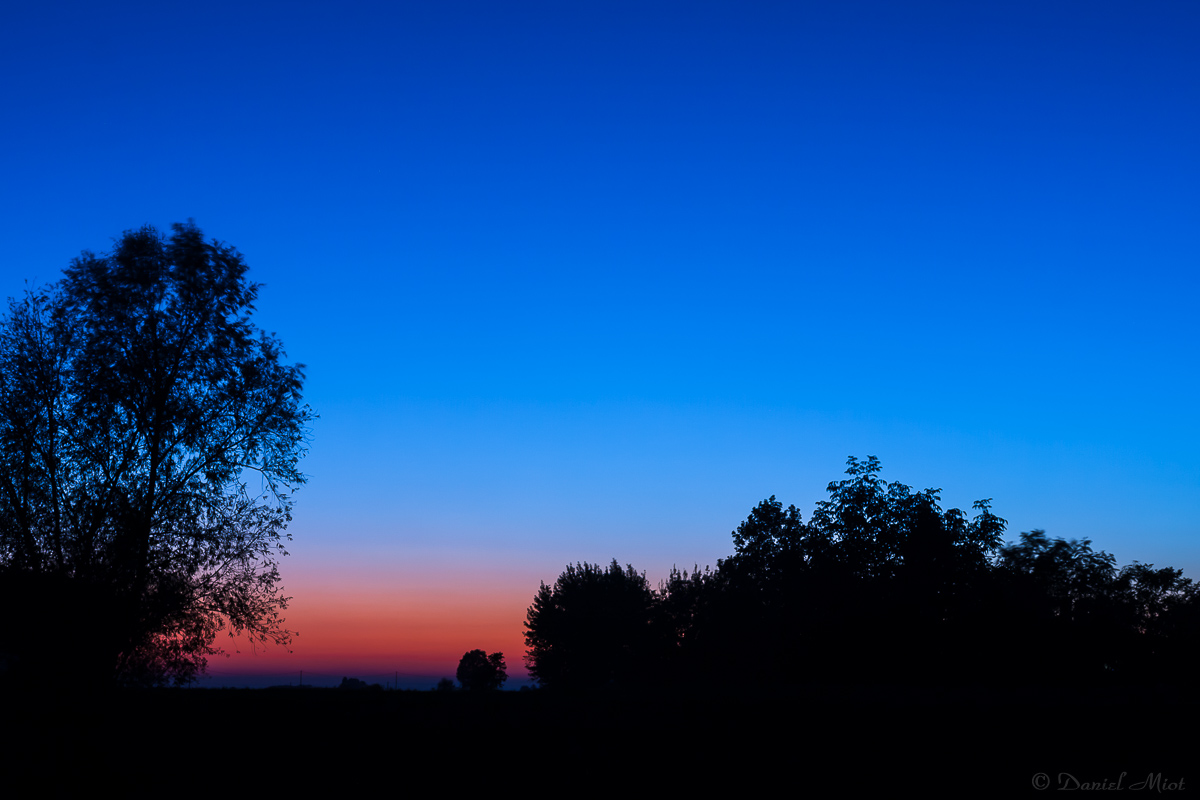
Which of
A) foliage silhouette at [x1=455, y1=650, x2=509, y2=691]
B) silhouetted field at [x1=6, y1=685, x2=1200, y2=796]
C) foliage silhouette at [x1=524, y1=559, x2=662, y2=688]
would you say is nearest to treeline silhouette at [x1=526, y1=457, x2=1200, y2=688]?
foliage silhouette at [x1=524, y1=559, x2=662, y2=688]

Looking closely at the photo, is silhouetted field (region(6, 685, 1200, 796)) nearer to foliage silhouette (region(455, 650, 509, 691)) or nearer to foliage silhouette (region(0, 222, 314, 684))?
foliage silhouette (region(0, 222, 314, 684))

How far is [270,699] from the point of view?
542 inches

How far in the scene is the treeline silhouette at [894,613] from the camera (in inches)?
1928

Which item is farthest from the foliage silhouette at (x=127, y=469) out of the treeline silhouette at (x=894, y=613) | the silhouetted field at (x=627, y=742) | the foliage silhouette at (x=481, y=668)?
the foliage silhouette at (x=481, y=668)

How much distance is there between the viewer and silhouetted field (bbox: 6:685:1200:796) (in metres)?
9.29

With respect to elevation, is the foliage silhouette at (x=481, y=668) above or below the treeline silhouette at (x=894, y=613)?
below

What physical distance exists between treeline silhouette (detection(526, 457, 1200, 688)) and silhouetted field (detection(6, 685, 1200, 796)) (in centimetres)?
1838

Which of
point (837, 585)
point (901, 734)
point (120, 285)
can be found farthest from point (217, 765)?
point (837, 585)

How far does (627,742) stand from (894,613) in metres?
48.1

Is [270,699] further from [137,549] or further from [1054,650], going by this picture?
[1054,650]

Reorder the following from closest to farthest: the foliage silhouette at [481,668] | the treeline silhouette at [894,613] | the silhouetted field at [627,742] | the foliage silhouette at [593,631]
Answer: the silhouetted field at [627,742], the treeline silhouette at [894,613], the foliage silhouette at [593,631], the foliage silhouette at [481,668]

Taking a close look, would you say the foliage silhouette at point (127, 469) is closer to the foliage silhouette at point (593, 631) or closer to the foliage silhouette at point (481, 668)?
the foliage silhouette at point (593, 631)

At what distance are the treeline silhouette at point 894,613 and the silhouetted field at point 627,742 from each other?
1838cm

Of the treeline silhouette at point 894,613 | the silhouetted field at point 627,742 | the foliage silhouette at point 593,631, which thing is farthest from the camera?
the foliage silhouette at point 593,631
